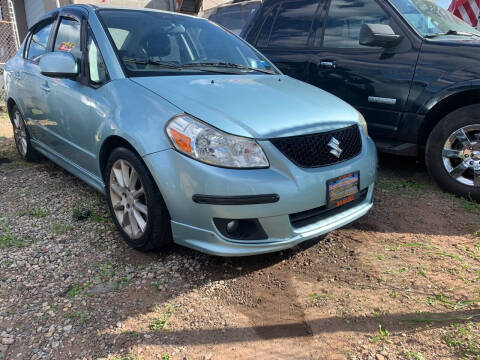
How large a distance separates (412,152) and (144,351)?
2.93m

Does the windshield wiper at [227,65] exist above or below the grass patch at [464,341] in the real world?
above

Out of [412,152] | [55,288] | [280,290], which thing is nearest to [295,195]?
[280,290]

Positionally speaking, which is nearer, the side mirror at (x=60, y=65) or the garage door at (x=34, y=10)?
the side mirror at (x=60, y=65)

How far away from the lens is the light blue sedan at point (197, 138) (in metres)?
2.14

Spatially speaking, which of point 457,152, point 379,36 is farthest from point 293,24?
point 457,152

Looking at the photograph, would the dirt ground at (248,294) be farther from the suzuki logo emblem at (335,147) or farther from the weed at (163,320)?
the suzuki logo emblem at (335,147)

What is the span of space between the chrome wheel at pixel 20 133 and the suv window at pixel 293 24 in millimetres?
3017

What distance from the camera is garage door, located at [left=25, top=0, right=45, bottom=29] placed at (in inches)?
398

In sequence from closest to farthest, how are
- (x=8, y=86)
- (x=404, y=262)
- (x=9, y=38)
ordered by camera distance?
(x=404, y=262) → (x=8, y=86) → (x=9, y=38)

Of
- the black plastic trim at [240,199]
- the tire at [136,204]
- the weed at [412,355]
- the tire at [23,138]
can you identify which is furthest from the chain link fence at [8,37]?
the weed at [412,355]

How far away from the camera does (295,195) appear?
7.08ft

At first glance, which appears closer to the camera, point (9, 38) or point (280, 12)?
point (280, 12)

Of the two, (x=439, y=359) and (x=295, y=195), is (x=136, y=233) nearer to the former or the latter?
(x=295, y=195)

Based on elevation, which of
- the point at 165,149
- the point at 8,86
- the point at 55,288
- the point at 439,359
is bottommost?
the point at 55,288
